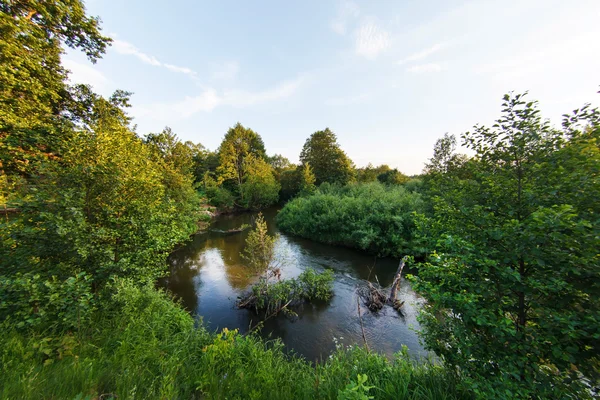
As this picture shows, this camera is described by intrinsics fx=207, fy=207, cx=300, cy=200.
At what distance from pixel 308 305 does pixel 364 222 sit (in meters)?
8.18

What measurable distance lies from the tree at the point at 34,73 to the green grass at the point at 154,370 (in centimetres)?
360

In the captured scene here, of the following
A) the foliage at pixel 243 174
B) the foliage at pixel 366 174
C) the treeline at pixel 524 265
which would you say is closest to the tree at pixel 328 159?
the foliage at pixel 366 174

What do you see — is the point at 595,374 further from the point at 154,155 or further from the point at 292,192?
the point at 292,192

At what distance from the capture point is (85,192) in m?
4.80

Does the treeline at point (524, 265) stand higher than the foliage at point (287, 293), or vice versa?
the treeline at point (524, 265)

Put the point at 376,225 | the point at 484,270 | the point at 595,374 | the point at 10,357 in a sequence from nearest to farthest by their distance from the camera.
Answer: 1. the point at 595,374
2. the point at 484,270
3. the point at 10,357
4. the point at 376,225

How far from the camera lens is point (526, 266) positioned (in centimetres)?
253

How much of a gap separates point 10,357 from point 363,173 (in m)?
34.8

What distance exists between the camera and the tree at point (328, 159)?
32594mm

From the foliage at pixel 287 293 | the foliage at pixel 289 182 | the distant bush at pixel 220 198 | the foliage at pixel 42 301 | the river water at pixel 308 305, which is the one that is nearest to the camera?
the foliage at pixel 42 301

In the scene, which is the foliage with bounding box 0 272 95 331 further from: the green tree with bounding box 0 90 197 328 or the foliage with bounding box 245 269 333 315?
the foliage with bounding box 245 269 333 315

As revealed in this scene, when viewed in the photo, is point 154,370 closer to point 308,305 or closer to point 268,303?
point 268,303

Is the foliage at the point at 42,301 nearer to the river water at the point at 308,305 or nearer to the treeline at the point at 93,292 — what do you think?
the treeline at the point at 93,292

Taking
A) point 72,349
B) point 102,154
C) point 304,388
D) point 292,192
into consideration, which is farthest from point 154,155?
point 292,192
